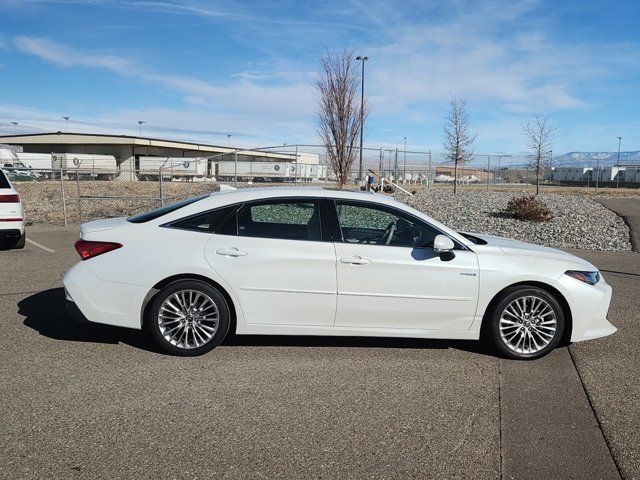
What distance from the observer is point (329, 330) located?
4.84 metres

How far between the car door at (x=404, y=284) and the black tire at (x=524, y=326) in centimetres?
23

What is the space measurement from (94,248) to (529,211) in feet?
42.1

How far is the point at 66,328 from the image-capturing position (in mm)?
5508

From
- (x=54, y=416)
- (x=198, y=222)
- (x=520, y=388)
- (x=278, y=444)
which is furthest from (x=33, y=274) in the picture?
(x=520, y=388)

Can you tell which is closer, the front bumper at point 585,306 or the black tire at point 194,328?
the black tire at point 194,328

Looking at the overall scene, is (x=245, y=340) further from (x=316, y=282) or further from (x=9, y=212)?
(x=9, y=212)

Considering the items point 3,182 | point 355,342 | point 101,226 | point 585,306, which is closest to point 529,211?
point 585,306

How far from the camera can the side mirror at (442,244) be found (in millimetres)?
4681

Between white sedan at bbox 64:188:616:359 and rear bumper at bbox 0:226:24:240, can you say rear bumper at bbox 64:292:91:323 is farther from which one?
rear bumper at bbox 0:226:24:240

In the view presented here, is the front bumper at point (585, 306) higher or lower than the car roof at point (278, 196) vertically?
lower

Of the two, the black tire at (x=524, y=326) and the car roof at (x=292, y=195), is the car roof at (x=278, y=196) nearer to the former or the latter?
the car roof at (x=292, y=195)

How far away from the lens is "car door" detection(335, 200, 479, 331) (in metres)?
4.74

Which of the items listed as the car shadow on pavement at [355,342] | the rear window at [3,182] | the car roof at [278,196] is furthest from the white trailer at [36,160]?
the car shadow on pavement at [355,342]

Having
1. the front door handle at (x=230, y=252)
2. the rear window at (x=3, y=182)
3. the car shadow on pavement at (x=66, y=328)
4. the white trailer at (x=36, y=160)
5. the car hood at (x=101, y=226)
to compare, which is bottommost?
the car shadow on pavement at (x=66, y=328)
